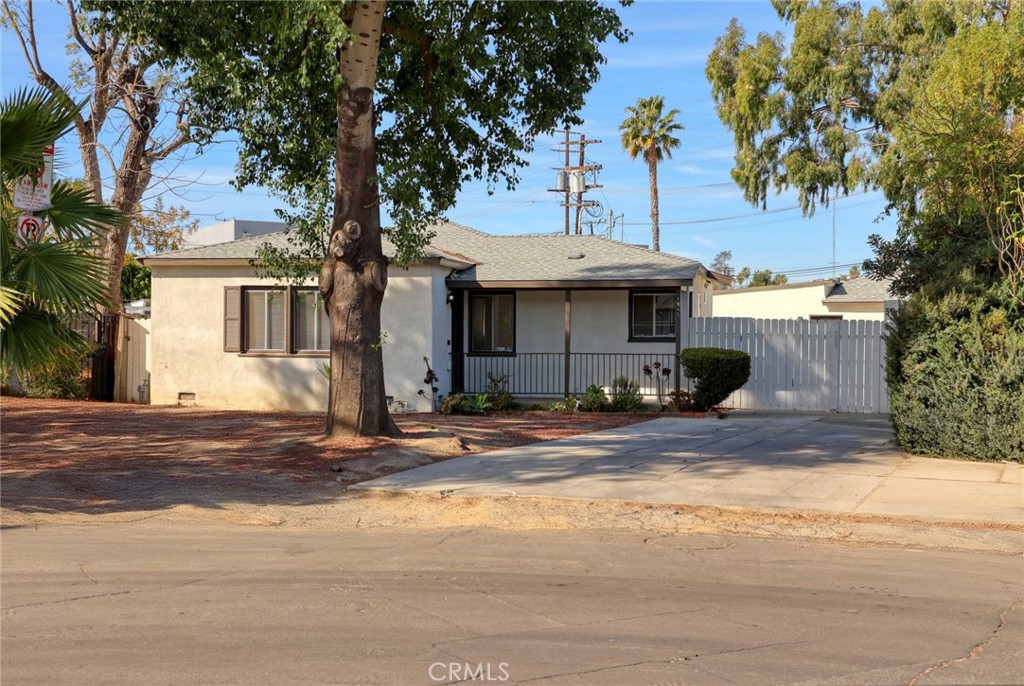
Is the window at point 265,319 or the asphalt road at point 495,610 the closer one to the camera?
the asphalt road at point 495,610

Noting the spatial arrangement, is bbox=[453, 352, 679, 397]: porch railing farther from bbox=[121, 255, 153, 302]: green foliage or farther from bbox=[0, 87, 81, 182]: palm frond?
bbox=[121, 255, 153, 302]: green foliage

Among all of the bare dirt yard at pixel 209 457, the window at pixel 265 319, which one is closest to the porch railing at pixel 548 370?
the bare dirt yard at pixel 209 457

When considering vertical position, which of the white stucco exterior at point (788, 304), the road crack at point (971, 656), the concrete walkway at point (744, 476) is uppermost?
the white stucco exterior at point (788, 304)

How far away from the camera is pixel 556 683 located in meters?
5.23

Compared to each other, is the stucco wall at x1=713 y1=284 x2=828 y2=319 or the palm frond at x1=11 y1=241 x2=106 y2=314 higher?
the stucco wall at x1=713 y1=284 x2=828 y2=319

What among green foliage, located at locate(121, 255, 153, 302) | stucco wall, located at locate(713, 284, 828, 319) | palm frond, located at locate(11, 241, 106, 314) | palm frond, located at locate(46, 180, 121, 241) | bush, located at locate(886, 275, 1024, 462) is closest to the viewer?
palm frond, located at locate(11, 241, 106, 314)

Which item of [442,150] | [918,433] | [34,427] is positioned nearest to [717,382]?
[918,433]

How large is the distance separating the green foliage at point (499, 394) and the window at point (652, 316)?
3237 mm

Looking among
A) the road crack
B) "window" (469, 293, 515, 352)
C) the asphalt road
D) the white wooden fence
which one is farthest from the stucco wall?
the road crack

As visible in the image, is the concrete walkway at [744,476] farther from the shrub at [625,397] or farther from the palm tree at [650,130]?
the palm tree at [650,130]

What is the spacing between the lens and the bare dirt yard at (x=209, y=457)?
10.8m

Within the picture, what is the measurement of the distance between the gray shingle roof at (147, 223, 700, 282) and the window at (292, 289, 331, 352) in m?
1.41

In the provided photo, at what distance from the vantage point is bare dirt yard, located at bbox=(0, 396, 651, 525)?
10773 millimetres

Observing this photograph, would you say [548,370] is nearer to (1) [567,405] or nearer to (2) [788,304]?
(1) [567,405]
